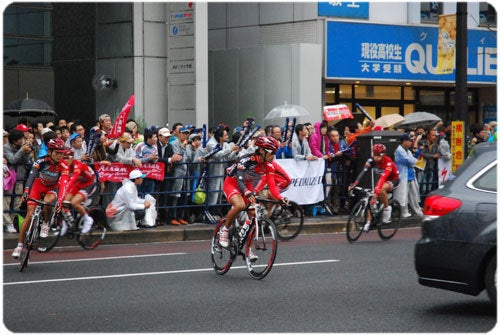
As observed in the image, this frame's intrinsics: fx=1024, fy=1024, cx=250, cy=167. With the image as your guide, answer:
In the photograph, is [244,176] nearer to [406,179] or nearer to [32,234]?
[32,234]

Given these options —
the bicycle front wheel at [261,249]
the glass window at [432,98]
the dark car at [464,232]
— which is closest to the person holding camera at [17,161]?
the bicycle front wheel at [261,249]

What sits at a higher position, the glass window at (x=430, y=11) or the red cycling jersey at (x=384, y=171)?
the glass window at (x=430, y=11)

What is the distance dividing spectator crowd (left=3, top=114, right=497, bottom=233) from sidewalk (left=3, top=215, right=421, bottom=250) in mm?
340

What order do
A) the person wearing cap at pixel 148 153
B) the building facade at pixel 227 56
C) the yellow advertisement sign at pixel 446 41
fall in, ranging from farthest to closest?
the building facade at pixel 227 56, the yellow advertisement sign at pixel 446 41, the person wearing cap at pixel 148 153

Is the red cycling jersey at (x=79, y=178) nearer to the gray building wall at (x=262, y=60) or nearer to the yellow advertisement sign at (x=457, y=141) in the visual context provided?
the yellow advertisement sign at (x=457, y=141)

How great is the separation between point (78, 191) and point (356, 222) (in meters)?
4.75

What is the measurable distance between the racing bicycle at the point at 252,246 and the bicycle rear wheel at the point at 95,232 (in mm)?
3524

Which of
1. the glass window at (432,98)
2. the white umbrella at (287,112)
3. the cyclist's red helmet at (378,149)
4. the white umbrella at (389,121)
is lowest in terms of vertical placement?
the cyclist's red helmet at (378,149)

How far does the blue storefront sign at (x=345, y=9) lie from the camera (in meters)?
27.8

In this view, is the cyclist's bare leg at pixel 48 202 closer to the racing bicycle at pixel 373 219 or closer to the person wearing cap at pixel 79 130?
the person wearing cap at pixel 79 130

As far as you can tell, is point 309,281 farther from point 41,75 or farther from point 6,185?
point 41,75

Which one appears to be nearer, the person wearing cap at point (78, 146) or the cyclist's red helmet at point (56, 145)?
the cyclist's red helmet at point (56, 145)

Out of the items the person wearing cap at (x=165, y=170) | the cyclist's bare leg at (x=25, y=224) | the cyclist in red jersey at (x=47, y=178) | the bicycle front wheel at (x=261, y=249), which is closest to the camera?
the bicycle front wheel at (x=261, y=249)

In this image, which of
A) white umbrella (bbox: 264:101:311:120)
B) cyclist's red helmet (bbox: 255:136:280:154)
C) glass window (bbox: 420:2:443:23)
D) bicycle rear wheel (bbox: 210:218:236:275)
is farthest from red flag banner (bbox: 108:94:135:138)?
glass window (bbox: 420:2:443:23)
